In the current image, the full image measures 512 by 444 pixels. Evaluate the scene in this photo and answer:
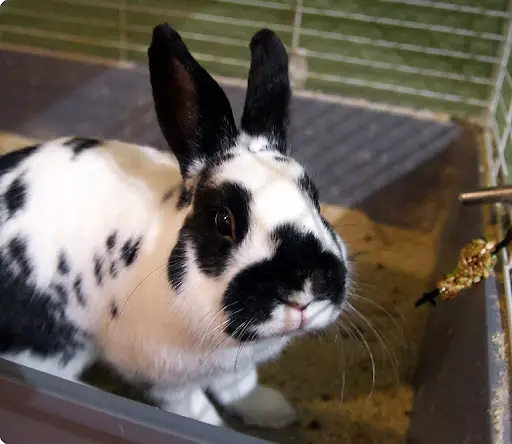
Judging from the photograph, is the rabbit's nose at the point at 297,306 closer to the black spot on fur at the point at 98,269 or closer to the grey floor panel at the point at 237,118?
the black spot on fur at the point at 98,269

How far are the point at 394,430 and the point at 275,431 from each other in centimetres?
21

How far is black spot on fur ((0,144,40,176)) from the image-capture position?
1032 mm

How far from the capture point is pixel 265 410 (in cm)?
117

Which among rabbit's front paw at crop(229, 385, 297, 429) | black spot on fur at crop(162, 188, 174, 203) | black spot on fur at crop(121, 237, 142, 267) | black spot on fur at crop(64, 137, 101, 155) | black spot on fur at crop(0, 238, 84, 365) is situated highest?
black spot on fur at crop(64, 137, 101, 155)

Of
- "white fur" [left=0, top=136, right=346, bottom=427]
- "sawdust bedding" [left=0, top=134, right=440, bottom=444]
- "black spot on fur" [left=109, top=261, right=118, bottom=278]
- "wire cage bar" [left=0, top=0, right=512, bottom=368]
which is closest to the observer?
"white fur" [left=0, top=136, right=346, bottom=427]

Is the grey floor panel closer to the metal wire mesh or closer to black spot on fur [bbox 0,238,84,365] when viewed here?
the metal wire mesh

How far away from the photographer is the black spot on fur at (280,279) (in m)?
0.76

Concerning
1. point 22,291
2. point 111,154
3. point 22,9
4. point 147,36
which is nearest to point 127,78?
point 147,36

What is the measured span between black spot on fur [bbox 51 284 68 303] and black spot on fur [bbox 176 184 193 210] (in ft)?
0.74

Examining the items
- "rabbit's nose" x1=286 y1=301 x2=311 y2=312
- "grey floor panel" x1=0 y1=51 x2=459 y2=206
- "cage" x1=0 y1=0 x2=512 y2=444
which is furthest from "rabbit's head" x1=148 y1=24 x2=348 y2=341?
"grey floor panel" x1=0 y1=51 x2=459 y2=206

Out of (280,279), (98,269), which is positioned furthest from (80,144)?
(280,279)

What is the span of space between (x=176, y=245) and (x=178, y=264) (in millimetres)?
28

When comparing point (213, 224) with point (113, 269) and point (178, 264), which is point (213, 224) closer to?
point (178, 264)

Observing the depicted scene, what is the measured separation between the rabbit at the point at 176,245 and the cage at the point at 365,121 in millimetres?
244
